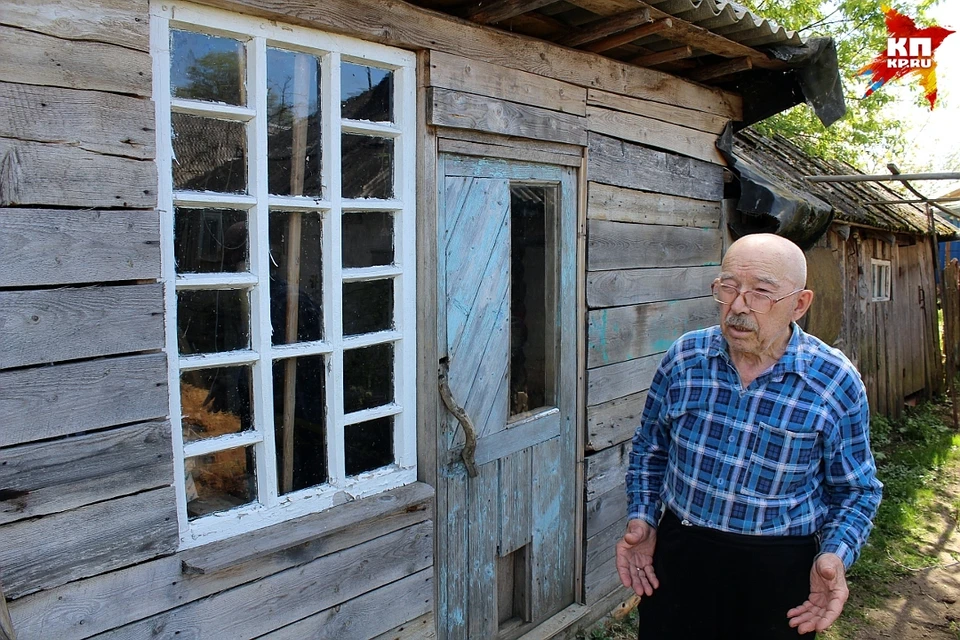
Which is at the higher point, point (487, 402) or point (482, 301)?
point (482, 301)

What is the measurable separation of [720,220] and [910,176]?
2320mm

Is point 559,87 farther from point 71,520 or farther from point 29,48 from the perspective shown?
point 71,520

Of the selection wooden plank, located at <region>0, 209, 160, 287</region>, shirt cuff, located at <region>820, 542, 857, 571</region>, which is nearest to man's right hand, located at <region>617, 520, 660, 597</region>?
shirt cuff, located at <region>820, 542, 857, 571</region>

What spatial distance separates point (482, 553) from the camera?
3.52 meters

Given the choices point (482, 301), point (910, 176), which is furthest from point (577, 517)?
point (910, 176)

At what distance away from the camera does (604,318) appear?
409 cm

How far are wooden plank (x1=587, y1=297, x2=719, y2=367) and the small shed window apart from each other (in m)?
5.86

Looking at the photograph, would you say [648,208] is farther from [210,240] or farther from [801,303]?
[210,240]

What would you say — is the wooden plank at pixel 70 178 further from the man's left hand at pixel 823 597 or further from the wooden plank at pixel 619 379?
the wooden plank at pixel 619 379

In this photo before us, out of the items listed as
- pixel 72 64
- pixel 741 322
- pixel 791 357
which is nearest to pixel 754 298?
pixel 741 322

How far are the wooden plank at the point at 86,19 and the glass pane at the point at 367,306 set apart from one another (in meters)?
1.11

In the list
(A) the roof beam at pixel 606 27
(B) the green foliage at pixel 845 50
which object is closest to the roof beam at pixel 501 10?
(A) the roof beam at pixel 606 27

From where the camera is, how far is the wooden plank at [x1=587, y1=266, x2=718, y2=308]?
13.2ft

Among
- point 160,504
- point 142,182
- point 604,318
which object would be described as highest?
point 142,182
